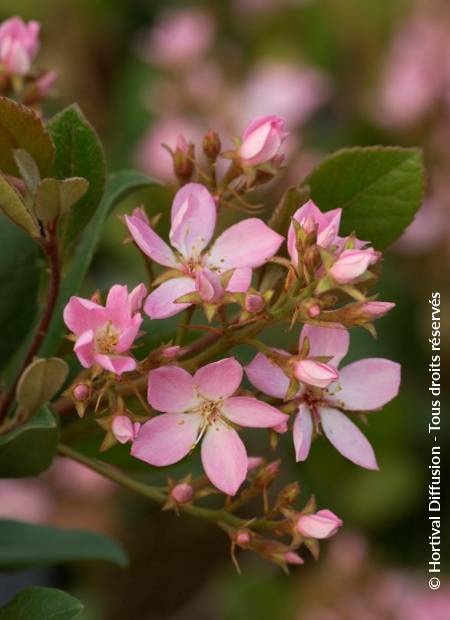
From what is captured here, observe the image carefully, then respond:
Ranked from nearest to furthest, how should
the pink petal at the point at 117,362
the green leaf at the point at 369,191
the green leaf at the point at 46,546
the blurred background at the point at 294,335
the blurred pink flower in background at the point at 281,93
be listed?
1. the pink petal at the point at 117,362
2. the green leaf at the point at 369,191
3. the green leaf at the point at 46,546
4. the blurred background at the point at 294,335
5. the blurred pink flower in background at the point at 281,93

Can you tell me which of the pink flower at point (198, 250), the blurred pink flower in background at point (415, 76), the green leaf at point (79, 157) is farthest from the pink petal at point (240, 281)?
the blurred pink flower in background at point (415, 76)

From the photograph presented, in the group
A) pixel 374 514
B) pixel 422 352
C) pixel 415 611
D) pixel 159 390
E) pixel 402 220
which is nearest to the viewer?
pixel 159 390

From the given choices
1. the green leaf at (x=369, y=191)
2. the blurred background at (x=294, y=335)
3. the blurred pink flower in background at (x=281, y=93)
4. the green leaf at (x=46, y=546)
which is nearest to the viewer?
the green leaf at (x=369, y=191)

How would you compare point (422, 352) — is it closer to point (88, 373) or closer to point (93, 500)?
point (93, 500)

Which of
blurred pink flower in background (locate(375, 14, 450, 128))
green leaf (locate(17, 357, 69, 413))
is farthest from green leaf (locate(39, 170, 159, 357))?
blurred pink flower in background (locate(375, 14, 450, 128))

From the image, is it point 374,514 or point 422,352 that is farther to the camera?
point 422,352

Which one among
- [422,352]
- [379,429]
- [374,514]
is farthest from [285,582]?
[422,352]

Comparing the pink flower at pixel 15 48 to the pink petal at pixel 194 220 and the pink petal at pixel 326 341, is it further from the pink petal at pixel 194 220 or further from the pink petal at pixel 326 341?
the pink petal at pixel 326 341
